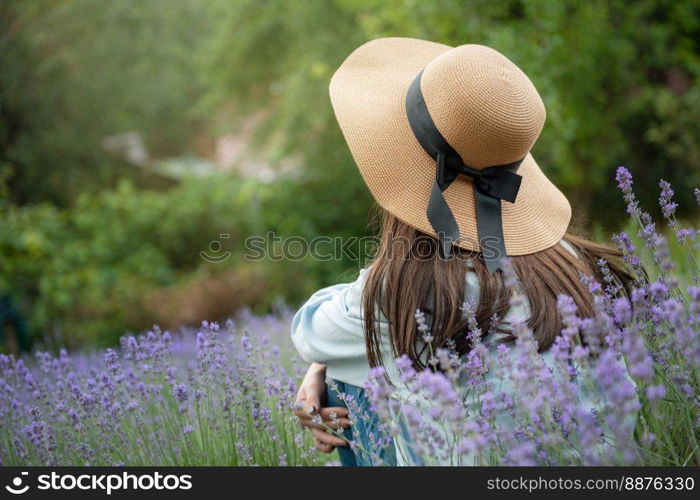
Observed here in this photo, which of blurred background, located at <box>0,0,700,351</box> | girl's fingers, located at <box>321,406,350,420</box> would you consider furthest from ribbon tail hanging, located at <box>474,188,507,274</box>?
blurred background, located at <box>0,0,700,351</box>

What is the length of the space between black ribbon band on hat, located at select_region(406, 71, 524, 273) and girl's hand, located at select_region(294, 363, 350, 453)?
0.57 meters

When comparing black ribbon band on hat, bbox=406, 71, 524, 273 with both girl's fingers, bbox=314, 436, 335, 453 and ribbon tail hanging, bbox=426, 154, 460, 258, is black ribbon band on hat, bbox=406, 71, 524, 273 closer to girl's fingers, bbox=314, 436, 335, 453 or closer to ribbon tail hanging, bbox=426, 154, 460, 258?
ribbon tail hanging, bbox=426, 154, 460, 258

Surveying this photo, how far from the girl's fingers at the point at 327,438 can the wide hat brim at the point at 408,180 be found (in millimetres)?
651

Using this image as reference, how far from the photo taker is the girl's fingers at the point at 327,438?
1939 mm

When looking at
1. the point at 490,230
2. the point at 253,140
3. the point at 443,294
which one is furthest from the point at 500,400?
the point at 253,140

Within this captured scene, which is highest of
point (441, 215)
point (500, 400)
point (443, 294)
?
point (441, 215)

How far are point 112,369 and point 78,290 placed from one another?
229 inches

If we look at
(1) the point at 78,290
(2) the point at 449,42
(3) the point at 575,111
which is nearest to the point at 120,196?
→ (1) the point at 78,290

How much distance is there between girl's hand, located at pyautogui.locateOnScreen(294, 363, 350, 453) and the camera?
1932mm

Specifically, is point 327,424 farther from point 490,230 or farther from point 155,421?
point 155,421

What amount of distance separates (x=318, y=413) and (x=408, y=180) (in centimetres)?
73

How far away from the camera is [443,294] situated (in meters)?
1.77

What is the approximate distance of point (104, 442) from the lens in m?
2.23
